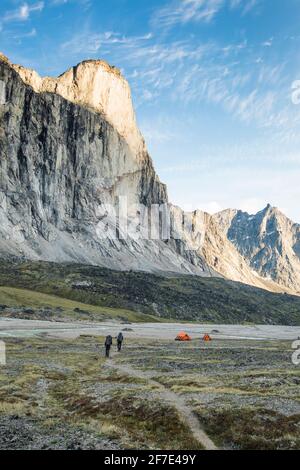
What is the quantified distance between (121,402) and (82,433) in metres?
6.76

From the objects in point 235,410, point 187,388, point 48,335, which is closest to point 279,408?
point 235,410

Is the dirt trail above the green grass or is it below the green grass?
below

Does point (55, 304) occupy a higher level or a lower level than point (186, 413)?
higher

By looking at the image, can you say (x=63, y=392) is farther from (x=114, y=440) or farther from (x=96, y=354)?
(x=96, y=354)

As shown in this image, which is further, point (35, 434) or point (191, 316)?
point (191, 316)

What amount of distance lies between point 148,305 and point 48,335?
98200mm

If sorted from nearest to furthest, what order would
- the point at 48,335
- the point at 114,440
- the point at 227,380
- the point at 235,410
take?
the point at 114,440
the point at 235,410
the point at 227,380
the point at 48,335

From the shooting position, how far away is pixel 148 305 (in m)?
192

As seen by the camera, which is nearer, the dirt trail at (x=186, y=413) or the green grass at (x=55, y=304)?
the dirt trail at (x=186, y=413)

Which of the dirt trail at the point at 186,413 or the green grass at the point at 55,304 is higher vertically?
the green grass at the point at 55,304

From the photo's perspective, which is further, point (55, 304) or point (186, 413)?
point (55, 304)

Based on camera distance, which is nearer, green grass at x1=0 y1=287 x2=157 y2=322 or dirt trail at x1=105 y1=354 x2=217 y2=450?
dirt trail at x1=105 y1=354 x2=217 y2=450

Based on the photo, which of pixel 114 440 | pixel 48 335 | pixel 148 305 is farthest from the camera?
pixel 148 305
